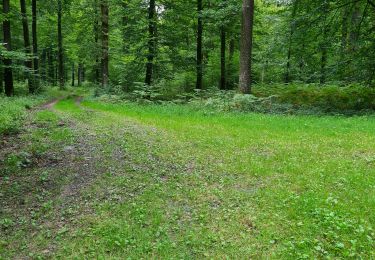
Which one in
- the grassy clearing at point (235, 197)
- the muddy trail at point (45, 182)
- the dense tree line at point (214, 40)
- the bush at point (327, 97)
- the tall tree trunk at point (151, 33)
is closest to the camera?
the grassy clearing at point (235, 197)

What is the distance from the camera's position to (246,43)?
48.8 ft

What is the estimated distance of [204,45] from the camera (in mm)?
26688

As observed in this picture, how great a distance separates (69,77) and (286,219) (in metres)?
67.6

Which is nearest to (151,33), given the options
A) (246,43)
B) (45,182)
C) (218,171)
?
(246,43)

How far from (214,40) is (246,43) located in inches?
407

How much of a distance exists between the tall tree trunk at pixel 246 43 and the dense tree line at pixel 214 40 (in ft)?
0.14

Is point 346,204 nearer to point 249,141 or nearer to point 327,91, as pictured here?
point 249,141

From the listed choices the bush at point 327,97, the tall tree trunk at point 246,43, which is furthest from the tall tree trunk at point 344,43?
the tall tree trunk at point 246,43

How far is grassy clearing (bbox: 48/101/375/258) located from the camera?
4378 millimetres

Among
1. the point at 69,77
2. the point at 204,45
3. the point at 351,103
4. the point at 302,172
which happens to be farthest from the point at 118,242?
the point at 69,77

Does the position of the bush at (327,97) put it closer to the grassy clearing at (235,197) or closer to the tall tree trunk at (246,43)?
the tall tree trunk at (246,43)

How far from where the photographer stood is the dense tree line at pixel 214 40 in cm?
1521

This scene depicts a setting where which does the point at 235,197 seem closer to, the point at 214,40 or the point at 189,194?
the point at 189,194

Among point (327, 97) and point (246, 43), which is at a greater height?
point (246, 43)
